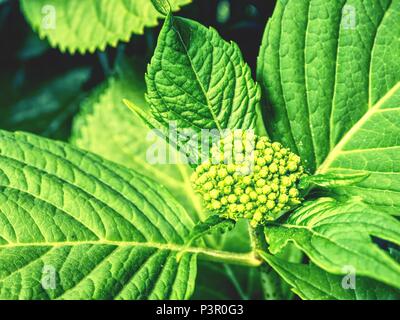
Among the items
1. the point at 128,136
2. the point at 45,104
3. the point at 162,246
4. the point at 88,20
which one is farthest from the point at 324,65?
the point at 45,104

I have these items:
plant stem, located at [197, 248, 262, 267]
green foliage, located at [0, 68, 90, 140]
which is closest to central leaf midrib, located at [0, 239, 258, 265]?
plant stem, located at [197, 248, 262, 267]

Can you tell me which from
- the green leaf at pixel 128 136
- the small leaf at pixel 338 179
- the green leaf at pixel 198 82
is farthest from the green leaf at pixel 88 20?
the small leaf at pixel 338 179

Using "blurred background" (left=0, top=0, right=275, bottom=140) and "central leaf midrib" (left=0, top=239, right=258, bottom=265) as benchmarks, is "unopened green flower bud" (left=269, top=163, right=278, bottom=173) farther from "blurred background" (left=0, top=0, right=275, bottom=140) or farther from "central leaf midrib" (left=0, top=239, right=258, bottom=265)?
"blurred background" (left=0, top=0, right=275, bottom=140)

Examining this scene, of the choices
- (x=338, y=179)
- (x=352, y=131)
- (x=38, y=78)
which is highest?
(x=38, y=78)

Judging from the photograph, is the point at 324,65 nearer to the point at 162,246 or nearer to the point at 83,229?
the point at 162,246

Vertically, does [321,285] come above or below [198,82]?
below

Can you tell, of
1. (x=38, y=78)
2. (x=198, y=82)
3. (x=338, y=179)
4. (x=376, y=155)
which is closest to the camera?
(x=338, y=179)

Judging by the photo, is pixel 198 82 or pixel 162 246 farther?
pixel 162 246

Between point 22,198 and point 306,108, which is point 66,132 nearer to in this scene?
point 22,198

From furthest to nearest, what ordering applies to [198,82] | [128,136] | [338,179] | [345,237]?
[128,136]
[198,82]
[338,179]
[345,237]
